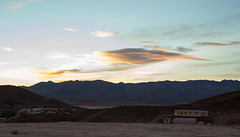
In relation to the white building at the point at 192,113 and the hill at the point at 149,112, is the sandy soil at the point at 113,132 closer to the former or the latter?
the hill at the point at 149,112

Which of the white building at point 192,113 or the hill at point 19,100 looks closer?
the white building at point 192,113

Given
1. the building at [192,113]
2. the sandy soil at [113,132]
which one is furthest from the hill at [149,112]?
the sandy soil at [113,132]

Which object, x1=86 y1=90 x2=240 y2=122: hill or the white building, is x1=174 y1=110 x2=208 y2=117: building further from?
x1=86 y1=90 x2=240 y2=122: hill

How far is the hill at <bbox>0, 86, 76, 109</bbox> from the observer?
14505 centimetres

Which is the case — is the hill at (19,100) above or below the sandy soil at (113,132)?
above

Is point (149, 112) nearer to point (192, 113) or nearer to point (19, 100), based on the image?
point (192, 113)

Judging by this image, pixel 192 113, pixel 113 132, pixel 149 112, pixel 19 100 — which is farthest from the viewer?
pixel 19 100

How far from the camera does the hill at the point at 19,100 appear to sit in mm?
145050

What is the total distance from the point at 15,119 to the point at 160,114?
46.1 meters

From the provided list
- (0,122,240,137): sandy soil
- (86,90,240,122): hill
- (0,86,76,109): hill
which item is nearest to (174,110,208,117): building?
(86,90,240,122): hill

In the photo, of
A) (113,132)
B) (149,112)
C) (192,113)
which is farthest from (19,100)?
(113,132)

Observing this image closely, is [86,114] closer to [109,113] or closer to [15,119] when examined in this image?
[109,113]

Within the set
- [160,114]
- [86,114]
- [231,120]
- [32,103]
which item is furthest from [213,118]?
[32,103]

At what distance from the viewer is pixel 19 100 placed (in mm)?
157875
